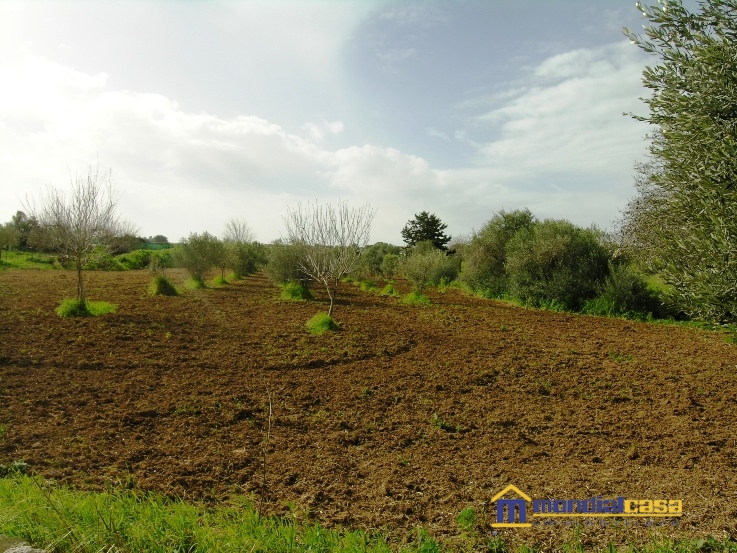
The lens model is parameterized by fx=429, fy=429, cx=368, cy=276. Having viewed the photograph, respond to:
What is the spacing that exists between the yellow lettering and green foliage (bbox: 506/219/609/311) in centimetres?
1835

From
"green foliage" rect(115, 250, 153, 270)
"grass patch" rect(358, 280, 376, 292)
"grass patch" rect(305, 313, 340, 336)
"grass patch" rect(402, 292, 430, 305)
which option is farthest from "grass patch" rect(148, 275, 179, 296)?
"green foliage" rect(115, 250, 153, 270)

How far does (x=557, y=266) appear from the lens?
878 inches

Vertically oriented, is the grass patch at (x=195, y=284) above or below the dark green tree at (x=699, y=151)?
below

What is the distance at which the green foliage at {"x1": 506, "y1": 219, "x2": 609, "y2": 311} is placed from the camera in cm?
2141

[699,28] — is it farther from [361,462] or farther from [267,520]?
[267,520]

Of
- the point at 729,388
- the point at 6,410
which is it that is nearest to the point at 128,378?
the point at 6,410

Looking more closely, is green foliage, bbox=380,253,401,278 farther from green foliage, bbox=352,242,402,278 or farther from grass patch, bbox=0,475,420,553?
grass patch, bbox=0,475,420,553

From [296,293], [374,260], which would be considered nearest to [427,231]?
[374,260]

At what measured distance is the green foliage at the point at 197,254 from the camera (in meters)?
27.0

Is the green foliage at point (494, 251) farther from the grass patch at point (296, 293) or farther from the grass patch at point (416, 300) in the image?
the grass patch at point (296, 293)

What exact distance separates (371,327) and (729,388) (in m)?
9.48

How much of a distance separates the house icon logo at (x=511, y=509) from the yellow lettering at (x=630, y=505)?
36.3 inches

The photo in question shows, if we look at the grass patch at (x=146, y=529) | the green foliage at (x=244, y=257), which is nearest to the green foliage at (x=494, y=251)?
the green foliage at (x=244, y=257)

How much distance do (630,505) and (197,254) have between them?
2658cm
